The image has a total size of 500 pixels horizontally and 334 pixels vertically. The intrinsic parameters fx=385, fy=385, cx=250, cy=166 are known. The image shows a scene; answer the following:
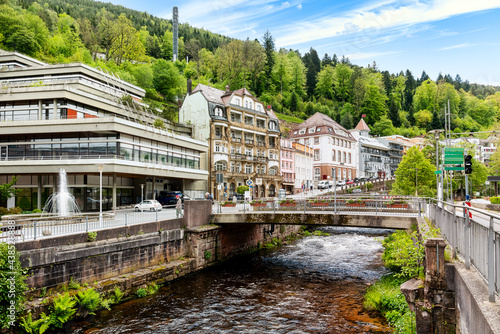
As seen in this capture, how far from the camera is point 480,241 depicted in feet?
25.6

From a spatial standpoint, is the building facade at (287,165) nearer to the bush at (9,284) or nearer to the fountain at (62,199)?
the fountain at (62,199)

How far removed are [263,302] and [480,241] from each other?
1305cm

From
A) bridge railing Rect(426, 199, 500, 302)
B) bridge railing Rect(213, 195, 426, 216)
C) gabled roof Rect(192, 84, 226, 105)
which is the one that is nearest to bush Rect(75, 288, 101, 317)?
bridge railing Rect(213, 195, 426, 216)

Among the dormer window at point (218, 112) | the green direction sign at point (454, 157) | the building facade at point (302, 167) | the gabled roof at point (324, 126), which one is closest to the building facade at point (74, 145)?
the dormer window at point (218, 112)

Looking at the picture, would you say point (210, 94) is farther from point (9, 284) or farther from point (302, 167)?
point (9, 284)

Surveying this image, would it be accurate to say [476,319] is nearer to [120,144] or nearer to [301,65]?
[120,144]

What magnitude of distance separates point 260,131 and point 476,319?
6456 centimetres

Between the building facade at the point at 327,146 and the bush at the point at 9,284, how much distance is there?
3099 inches

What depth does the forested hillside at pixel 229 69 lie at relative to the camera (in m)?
98.3

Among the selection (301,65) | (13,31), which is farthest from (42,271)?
(301,65)

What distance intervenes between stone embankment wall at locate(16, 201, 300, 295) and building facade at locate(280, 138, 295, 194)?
148 ft

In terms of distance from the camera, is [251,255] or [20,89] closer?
[251,255]

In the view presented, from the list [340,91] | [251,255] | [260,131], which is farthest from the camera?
[340,91]

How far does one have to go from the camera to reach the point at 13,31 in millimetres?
84938
